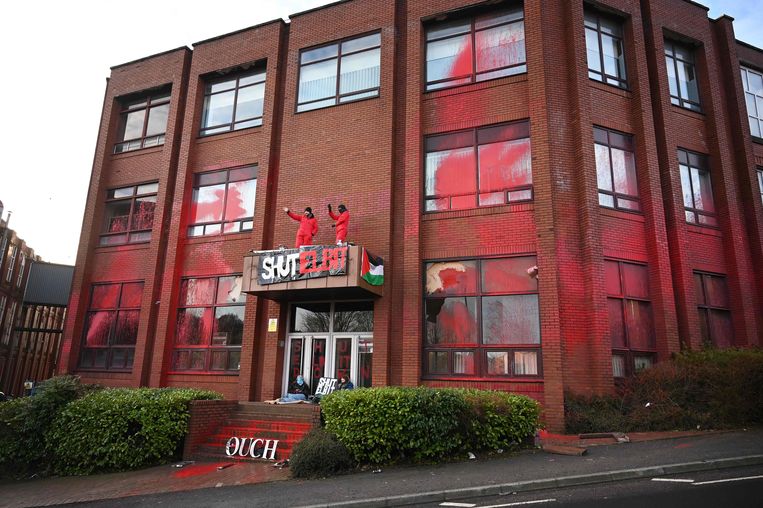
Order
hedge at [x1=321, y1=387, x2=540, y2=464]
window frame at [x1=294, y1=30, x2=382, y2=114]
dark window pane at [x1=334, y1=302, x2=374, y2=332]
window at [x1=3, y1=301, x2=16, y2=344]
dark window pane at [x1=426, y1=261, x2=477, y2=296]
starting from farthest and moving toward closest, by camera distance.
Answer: window at [x1=3, y1=301, x2=16, y2=344] → window frame at [x1=294, y1=30, x2=382, y2=114] → dark window pane at [x1=334, y1=302, x2=374, y2=332] → dark window pane at [x1=426, y1=261, x2=477, y2=296] → hedge at [x1=321, y1=387, x2=540, y2=464]

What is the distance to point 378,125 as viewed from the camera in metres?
15.7

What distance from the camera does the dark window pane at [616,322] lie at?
1307cm

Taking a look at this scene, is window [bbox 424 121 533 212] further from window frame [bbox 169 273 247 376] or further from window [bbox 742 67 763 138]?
window [bbox 742 67 763 138]

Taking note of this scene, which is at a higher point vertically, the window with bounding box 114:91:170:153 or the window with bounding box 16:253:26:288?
the window with bounding box 114:91:170:153

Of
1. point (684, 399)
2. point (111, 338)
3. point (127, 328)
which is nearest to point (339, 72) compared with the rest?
point (127, 328)

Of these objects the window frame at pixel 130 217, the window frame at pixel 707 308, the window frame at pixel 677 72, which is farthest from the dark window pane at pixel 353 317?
the window frame at pixel 677 72

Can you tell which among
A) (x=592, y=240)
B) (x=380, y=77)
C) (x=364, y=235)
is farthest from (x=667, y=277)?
(x=380, y=77)

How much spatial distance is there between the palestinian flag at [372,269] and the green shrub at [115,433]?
16.8ft

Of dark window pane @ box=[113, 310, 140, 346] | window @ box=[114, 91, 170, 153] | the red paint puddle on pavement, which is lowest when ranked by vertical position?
the red paint puddle on pavement

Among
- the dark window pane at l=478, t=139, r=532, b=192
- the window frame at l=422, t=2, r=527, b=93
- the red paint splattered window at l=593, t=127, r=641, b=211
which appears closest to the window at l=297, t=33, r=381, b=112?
the window frame at l=422, t=2, r=527, b=93

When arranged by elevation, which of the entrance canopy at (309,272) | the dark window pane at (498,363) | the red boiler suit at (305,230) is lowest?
the dark window pane at (498,363)

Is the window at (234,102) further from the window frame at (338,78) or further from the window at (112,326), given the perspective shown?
the window at (112,326)

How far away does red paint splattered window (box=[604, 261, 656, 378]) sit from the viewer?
1305cm

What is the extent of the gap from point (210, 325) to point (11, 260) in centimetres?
2346
